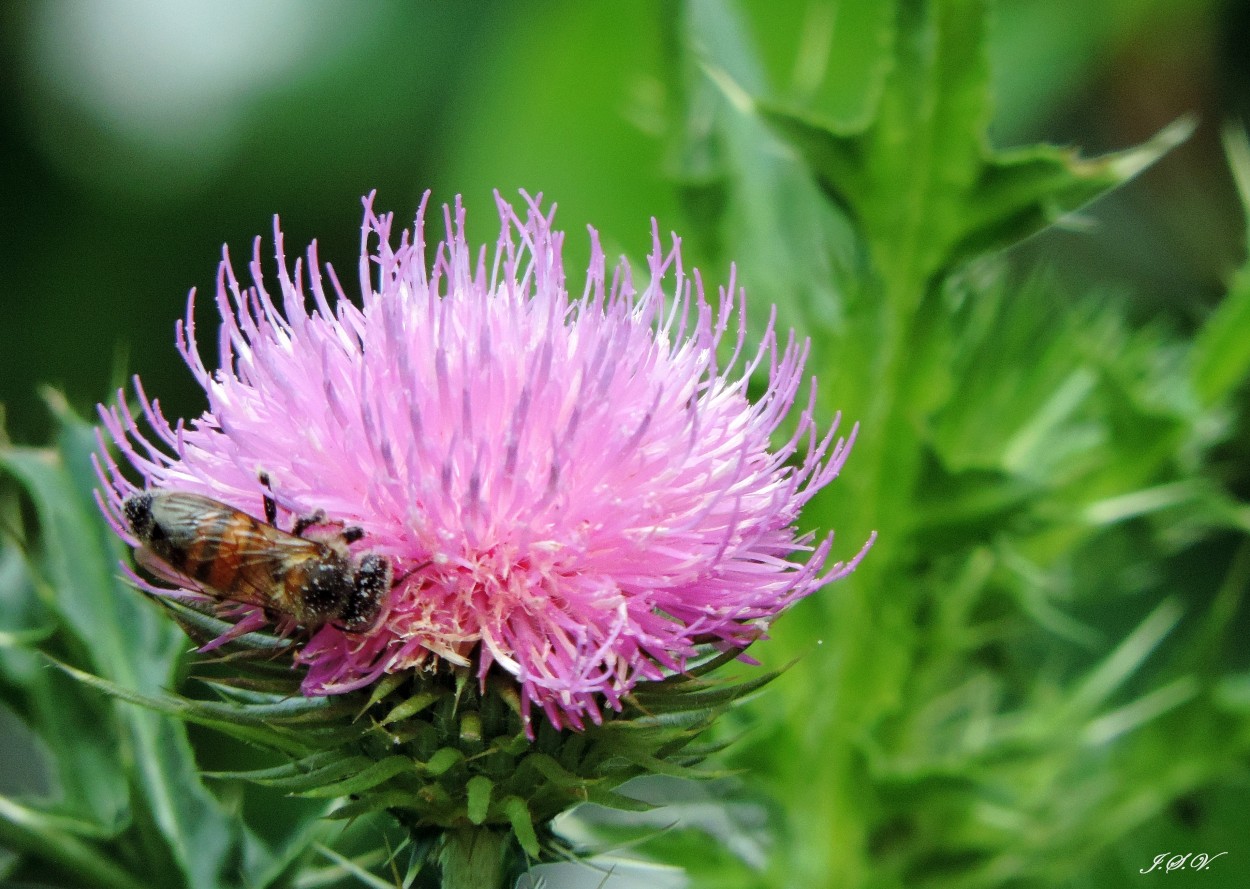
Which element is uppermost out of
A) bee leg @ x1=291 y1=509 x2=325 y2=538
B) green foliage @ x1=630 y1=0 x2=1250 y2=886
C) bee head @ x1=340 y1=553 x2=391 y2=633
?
green foliage @ x1=630 y1=0 x2=1250 y2=886

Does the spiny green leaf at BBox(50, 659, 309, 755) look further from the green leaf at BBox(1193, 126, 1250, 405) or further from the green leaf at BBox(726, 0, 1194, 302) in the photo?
the green leaf at BBox(1193, 126, 1250, 405)

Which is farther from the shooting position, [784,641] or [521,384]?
[784,641]

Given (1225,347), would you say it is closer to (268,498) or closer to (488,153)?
(268,498)

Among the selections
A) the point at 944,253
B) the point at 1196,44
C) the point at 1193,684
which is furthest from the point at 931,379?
the point at 1196,44

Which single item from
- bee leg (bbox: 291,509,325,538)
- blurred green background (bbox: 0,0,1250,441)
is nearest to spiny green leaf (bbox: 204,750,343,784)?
bee leg (bbox: 291,509,325,538)

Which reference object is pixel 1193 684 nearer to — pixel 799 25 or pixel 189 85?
pixel 799 25

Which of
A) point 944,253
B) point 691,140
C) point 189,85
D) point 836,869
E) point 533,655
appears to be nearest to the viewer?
point 533,655

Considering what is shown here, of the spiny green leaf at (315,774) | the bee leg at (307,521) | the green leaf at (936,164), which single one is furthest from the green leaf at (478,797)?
the green leaf at (936,164)

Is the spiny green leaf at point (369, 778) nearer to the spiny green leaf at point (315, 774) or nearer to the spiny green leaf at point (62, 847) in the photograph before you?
the spiny green leaf at point (315, 774)

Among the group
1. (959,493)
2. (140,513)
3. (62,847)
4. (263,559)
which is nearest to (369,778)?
(263,559)
